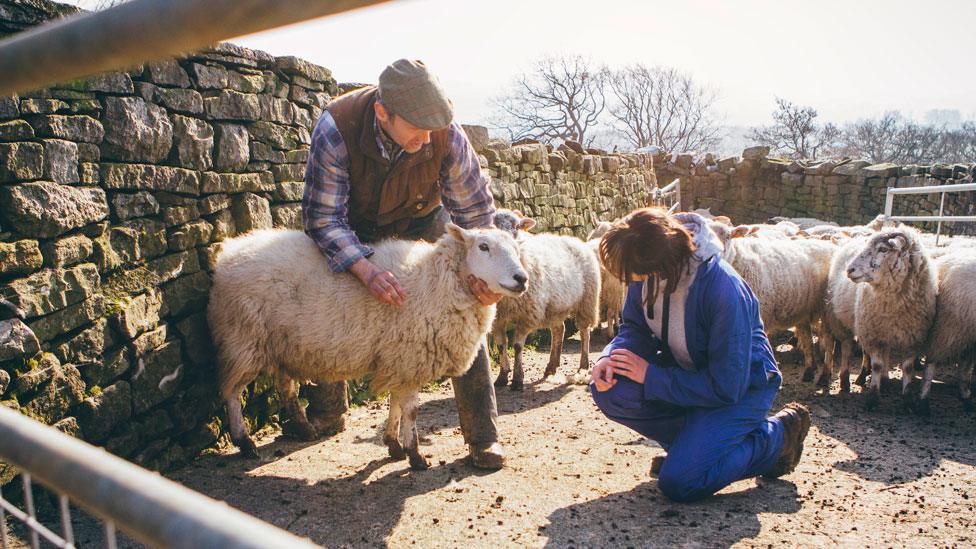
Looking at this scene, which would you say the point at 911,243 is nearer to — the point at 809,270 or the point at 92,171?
the point at 809,270

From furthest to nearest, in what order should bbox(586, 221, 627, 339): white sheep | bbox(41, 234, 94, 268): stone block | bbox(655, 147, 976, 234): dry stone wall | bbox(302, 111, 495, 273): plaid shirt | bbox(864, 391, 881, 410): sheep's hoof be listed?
bbox(655, 147, 976, 234): dry stone wall → bbox(586, 221, 627, 339): white sheep → bbox(864, 391, 881, 410): sheep's hoof → bbox(302, 111, 495, 273): plaid shirt → bbox(41, 234, 94, 268): stone block

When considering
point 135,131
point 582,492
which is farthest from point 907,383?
point 135,131

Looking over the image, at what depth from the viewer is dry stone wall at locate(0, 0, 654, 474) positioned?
2.88m

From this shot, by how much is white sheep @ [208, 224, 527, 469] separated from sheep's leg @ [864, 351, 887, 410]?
3769 millimetres

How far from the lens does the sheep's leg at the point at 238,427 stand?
406cm

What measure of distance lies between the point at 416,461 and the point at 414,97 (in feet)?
6.99

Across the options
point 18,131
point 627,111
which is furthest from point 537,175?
point 627,111

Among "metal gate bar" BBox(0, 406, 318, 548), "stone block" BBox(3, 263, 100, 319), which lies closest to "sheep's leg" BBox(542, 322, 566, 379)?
"stone block" BBox(3, 263, 100, 319)

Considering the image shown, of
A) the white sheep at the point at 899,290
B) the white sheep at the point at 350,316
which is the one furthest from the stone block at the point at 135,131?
the white sheep at the point at 899,290

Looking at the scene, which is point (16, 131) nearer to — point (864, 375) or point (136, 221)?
point (136, 221)

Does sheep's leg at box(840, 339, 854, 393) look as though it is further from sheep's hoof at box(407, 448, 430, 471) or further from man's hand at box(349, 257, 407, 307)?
man's hand at box(349, 257, 407, 307)

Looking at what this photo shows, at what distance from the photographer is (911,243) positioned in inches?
224

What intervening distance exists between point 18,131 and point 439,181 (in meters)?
2.13

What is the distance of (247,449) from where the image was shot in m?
4.09
